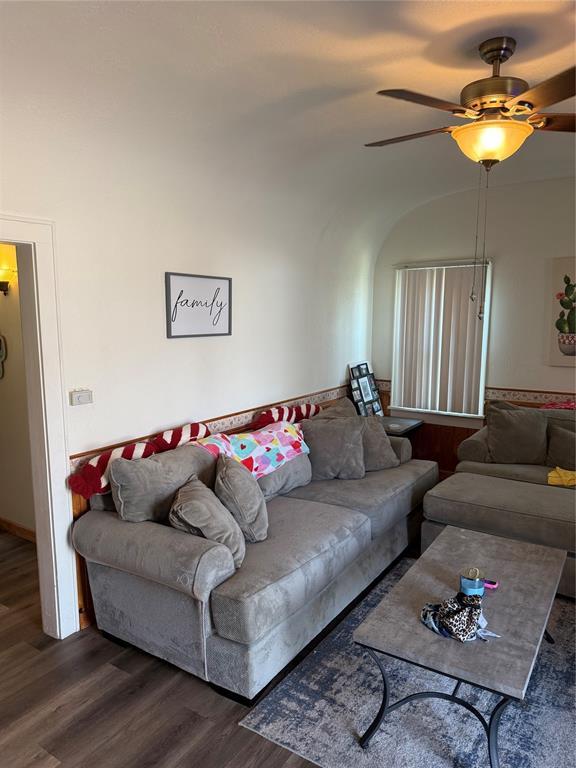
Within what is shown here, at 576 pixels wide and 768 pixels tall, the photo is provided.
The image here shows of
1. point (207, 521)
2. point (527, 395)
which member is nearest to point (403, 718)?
point (207, 521)

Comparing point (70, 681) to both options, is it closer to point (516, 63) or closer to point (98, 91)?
point (98, 91)

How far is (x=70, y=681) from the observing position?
8.07 ft

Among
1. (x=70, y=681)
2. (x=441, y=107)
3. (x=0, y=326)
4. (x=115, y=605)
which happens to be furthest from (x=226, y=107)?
(x=70, y=681)

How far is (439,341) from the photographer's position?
5270mm

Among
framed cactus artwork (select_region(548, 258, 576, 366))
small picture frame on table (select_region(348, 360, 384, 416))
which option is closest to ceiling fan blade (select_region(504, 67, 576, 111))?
framed cactus artwork (select_region(548, 258, 576, 366))

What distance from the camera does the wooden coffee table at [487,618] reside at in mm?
1851

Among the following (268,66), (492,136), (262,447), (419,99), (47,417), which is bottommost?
Result: (262,447)

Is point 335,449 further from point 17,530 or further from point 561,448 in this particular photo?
point 17,530

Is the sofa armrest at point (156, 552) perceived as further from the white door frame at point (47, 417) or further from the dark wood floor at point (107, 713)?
the dark wood floor at point (107, 713)

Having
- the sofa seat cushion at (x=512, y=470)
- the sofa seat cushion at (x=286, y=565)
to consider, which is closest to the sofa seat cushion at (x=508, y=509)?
the sofa seat cushion at (x=512, y=470)

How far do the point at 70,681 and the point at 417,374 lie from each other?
13.4ft

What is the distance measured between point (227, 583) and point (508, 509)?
5.98 ft

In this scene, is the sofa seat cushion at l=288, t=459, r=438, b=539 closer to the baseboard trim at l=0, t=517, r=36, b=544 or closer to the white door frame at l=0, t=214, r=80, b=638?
the white door frame at l=0, t=214, r=80, b=638

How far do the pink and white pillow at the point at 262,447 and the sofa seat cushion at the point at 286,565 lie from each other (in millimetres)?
256
